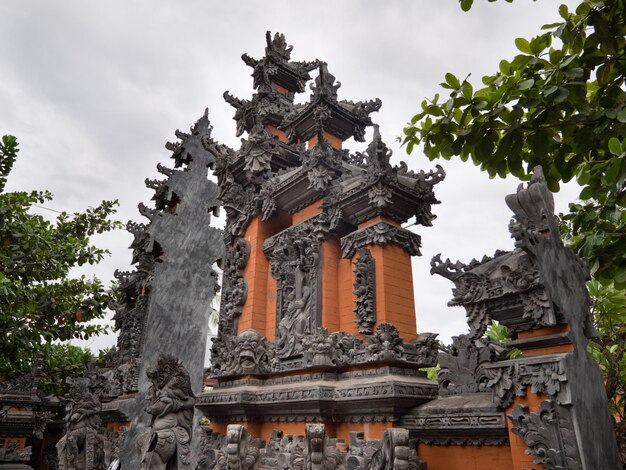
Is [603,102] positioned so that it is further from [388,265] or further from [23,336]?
[23,336]

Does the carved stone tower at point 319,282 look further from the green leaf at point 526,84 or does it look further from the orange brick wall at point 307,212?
the green leaf at point 526,84

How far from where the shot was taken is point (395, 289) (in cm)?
710

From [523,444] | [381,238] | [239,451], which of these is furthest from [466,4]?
[239,451]

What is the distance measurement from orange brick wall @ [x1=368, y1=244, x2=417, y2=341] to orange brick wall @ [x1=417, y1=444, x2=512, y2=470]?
1672 millimetres

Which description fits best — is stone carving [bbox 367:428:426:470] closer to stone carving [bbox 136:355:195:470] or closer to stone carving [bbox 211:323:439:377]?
stone carving [bbox 211:323:439:377]

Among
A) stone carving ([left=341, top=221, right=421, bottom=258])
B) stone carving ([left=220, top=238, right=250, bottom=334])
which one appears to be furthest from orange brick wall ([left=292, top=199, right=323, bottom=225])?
stone carving ([left=220, top=238, right=250, bottom=334])

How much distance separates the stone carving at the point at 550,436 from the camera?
401cm

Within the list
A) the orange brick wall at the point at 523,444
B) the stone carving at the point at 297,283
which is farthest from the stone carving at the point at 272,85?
the orange brick wall at the point at 523,444

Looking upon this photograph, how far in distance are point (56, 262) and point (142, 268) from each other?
9.48 ft

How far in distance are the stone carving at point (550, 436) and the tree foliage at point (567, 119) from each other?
5.21ft

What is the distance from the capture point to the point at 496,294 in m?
4.84

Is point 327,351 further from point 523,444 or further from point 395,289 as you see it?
point 523,444

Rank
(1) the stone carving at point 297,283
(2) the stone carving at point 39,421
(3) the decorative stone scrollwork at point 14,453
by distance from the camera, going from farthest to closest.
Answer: (2) the stone carving at point 39,421 → (3) the decorative stone scrollwork at point 14,453 → (1) the stone carving at point 297,283

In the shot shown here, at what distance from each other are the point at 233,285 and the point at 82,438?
21.0 ft
